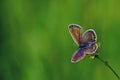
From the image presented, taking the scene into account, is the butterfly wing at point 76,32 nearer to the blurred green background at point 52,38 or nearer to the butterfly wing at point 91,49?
the butterfly wing at point 91,49

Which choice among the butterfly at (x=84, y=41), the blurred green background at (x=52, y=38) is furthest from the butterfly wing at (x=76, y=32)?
the blurred green background at (x=52, y=38)

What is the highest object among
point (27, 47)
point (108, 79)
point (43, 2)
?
point (43, 2)

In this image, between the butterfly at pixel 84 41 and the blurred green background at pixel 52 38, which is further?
the blurred green background at pixel 52 38

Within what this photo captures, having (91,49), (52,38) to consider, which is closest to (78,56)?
(91,49)

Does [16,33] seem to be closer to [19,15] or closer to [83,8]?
[19,15]

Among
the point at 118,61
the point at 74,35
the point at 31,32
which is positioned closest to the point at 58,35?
the point at 31,32

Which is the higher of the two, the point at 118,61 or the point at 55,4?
the point at 55,4
